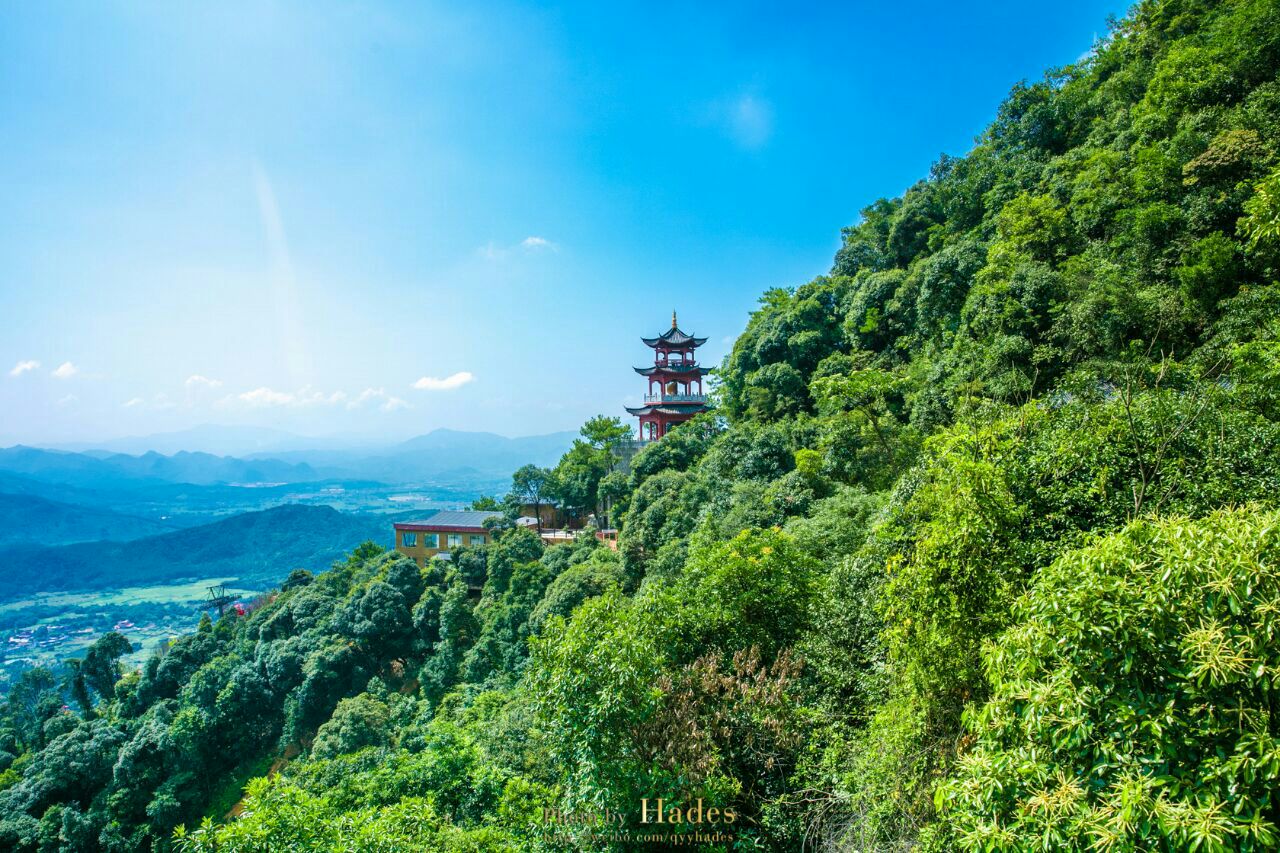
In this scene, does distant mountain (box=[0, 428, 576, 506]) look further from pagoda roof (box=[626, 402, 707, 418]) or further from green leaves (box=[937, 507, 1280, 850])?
green leaves (box=[937, 507, 1280, 850])

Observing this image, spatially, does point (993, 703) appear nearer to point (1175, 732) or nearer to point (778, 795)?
point (1175, 732)

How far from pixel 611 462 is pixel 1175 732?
22.6 m

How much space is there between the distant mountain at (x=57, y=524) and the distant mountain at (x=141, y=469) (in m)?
59.7

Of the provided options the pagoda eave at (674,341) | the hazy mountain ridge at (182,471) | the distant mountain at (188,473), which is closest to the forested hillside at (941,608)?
the pagoda eave at (674,341)

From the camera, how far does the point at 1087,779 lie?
2549 mm

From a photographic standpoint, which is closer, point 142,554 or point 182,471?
point 142,554

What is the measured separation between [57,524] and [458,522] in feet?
357

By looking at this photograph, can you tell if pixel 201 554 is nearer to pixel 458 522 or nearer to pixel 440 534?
pixel 440 534

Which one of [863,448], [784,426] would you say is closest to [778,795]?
[863,448]

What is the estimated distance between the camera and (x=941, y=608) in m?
4.07

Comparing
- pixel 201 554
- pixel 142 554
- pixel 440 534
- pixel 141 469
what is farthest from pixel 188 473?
pixel 440 534

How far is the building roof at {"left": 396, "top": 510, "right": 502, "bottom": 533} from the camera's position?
24.7 metres

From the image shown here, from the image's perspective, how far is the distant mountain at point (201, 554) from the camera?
69.1m

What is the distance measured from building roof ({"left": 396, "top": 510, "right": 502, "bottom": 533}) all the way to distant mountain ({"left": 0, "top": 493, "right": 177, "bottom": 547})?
315 feet
